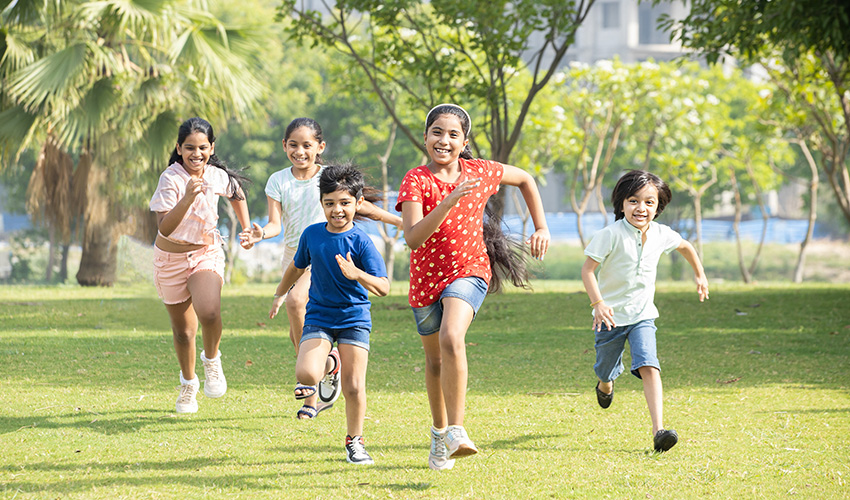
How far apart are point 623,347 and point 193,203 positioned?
104 inches

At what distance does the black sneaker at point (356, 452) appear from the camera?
168 inches

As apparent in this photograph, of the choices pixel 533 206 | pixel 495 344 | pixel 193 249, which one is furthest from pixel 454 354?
pixel 495 344

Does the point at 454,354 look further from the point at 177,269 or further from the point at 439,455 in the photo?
the point at 177,269

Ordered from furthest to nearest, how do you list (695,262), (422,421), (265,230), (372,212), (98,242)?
1. (98,242)
2. (422,421)
3. (265,230)
4. (695,262)
5. (372,212)

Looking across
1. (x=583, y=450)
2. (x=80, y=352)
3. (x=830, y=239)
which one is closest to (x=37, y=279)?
(x=80, y=352)

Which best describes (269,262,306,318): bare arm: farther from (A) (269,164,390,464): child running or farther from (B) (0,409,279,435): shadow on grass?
(B) (0,409,279,435): shadow on grass

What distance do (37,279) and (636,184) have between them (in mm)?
30406

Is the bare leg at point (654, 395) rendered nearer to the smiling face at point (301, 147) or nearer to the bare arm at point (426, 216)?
the bare arm at point (426, 216)

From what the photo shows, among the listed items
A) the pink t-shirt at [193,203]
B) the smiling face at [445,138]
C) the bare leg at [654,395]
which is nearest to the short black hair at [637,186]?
the bare leg at [654,395]

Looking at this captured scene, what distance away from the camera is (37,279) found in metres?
31.3

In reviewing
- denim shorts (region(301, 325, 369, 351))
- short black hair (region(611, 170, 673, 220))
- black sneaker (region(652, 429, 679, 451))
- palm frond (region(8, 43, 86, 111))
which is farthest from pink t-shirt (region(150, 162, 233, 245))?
palm frond (region(8, 43, 86, 111))

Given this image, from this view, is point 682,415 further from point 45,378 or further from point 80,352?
point 80,352

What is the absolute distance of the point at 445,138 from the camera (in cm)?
421

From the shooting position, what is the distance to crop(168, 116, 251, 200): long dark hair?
5305 mm
